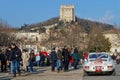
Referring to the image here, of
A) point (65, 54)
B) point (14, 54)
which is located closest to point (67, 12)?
point (65, 54)

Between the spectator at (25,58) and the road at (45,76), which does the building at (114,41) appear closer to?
the spectator at (25,58)

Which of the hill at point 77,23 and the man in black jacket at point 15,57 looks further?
the hill at point 77,23

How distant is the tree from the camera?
4194 inches

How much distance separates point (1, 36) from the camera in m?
73.8

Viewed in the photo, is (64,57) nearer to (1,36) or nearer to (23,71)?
(23,71)

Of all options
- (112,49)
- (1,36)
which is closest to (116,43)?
(112,49)

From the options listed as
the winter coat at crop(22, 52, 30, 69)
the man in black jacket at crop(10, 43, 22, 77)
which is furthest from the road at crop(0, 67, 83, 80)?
the winter coat at crop(22, 52, 30, 69)

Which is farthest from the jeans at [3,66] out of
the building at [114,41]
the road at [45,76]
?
the building at [114,41]

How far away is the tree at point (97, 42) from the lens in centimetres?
10653

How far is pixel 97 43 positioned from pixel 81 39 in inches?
264

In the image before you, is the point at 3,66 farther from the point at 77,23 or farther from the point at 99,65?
the point at 77,23

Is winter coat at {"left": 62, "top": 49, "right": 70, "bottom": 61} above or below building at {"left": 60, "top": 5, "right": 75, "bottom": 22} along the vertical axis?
below

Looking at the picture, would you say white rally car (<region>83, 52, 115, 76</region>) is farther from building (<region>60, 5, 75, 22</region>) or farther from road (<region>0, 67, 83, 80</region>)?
building (<region>60, 5, 75, 22</region>)

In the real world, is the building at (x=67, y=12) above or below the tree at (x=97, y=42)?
above
